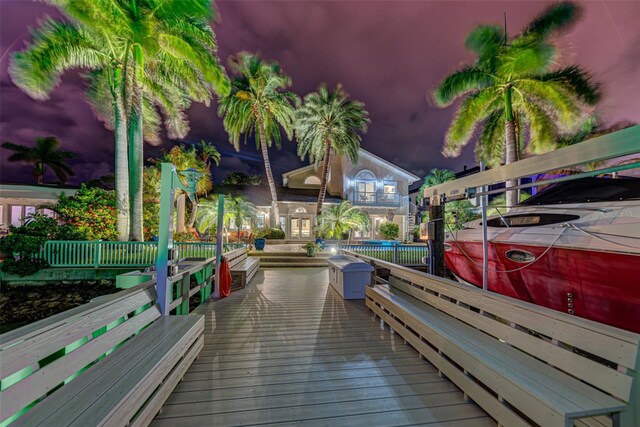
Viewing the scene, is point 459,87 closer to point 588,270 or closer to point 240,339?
point 588,270

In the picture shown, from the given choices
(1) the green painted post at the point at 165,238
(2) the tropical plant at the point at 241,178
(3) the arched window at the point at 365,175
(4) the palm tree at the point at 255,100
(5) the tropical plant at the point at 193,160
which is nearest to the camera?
(1) the green painted post at the point at 165,238

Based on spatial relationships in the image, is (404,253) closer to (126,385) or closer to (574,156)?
(574,156)

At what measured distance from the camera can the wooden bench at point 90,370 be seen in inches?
61.3

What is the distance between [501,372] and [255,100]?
2042 centimetres

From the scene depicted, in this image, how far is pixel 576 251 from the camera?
3527 mm

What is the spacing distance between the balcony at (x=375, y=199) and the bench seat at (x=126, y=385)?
19307mm

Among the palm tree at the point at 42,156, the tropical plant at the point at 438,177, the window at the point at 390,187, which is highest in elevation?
the palm tree at the point at 42,156

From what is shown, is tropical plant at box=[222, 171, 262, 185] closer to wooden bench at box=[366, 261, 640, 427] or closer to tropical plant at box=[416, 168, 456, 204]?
tropical plant at box=[416, 168, 456, 204]

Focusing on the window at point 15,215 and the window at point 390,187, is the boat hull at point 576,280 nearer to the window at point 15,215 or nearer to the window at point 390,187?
the window at point 390,187

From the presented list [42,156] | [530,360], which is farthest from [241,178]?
[530,360]

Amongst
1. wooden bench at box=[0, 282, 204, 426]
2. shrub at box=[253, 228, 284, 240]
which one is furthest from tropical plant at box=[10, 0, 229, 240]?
wooden bench at box=[0, 282, 204, 426]

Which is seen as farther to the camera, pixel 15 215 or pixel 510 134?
pixel 15 215

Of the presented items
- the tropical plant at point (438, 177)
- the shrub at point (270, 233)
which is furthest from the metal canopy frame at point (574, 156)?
the tropical plant at point (438, 177)

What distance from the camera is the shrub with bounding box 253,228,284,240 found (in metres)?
18.1
